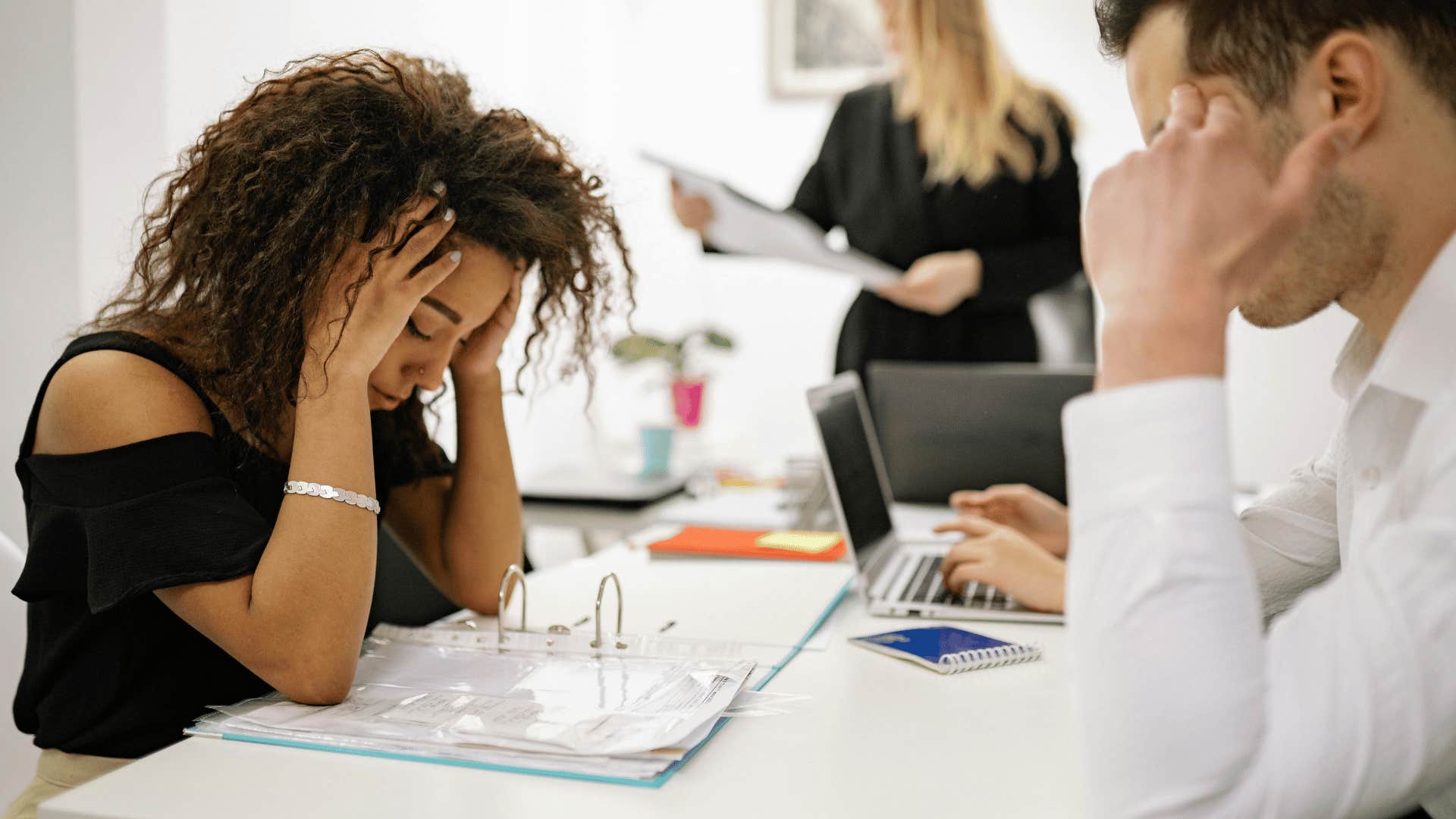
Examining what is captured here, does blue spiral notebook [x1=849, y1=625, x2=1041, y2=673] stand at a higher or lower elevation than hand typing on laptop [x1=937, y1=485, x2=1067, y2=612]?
lower

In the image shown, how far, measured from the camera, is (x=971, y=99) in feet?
8.00

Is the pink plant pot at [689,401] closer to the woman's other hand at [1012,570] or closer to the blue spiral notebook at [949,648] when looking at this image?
the woman's other hand at [1012,570]

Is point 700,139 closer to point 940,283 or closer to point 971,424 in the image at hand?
point 940,283

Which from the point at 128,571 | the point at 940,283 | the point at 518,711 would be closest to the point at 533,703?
the point at 518,711

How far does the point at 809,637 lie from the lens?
1234 mm

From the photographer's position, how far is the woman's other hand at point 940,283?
2.32 m

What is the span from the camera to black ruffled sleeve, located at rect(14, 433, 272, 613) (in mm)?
931

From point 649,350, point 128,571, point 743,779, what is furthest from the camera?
point 649,350

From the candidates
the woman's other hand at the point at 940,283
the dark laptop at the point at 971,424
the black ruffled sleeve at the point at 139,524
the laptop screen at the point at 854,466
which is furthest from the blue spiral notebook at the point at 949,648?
the woman's other hand at the point at 940,283

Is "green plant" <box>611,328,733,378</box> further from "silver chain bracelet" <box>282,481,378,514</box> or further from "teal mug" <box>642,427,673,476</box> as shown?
"silver chain bracelet" <box>282,481,378,514</box>

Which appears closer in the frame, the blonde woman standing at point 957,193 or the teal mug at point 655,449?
the blonde woman standing at point 957,193

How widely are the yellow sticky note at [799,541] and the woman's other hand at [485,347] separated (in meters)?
0.48

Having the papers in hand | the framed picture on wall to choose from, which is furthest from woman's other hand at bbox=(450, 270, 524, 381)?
the framed picture on wall

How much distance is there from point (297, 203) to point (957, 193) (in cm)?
169
